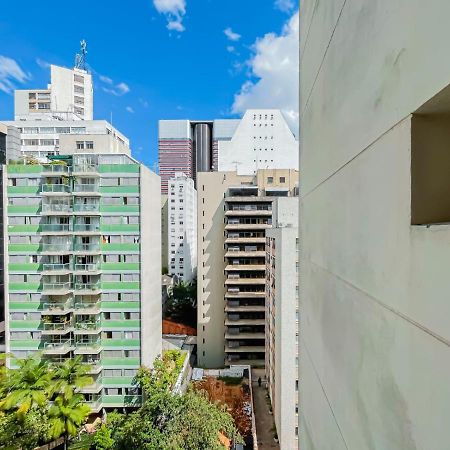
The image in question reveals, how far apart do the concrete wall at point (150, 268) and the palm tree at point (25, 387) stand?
6.26 meters

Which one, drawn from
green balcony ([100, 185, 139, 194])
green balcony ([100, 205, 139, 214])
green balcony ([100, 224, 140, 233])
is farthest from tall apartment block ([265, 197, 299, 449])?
green balcony ([100, 185, 139, 194])

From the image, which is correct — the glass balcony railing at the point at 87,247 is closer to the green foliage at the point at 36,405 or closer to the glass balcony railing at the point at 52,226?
the glass balcony railing at the point at 52,226

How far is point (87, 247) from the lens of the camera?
21.0 m

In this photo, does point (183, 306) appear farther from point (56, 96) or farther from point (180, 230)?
point (56, 96)

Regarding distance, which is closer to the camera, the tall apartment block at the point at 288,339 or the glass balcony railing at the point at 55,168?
the tall apartment block at the point at 288,339

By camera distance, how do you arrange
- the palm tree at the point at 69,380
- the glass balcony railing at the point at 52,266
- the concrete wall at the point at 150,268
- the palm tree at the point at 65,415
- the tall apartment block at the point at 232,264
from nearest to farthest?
the palm tree at the point at 65,415 < the palm tree at the point at 69,380 < the glass balcony railing at the point at 52,266 < the concrete wall at the point at 150,268 < the tall apartment block at the point at 232,264

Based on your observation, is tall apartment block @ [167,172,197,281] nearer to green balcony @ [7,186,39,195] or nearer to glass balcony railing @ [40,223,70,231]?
glass balcony railing @ [40,223,70,231]

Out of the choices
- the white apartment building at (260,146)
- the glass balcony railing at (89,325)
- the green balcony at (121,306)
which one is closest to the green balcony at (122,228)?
the green balcony at (121,306)

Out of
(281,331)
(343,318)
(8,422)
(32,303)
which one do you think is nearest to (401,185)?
(343,318)

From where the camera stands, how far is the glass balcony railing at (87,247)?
20812mm

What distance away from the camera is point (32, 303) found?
20.9 metres

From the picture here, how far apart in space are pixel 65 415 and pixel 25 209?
1318cm

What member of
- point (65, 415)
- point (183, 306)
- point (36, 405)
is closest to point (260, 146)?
point (183, 306)

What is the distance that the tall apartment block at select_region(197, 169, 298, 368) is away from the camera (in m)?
29.7
